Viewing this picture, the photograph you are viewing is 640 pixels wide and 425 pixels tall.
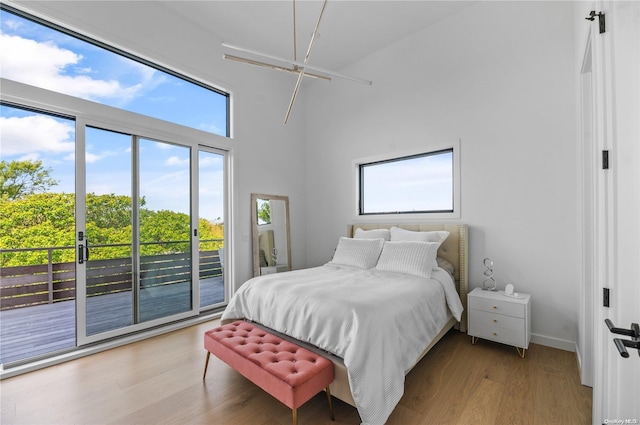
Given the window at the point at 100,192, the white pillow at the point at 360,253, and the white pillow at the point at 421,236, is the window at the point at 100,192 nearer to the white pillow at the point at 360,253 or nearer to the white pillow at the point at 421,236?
the white pillow at the point at 360,253

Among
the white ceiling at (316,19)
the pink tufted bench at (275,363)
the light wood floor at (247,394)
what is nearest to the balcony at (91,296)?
the light wood floor at (247,394)

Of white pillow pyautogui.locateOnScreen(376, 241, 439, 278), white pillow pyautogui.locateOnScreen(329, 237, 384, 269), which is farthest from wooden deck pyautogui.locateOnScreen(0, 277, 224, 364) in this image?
white pillow pyautogui.locateOnScreen(376, 241, 439, 278)

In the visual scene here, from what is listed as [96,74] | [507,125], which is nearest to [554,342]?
[507,125]

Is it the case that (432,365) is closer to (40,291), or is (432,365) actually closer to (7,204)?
(7,204)

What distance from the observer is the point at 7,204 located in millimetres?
2992

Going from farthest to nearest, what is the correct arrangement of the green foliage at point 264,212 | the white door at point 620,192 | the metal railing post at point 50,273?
1. the green foliage at point 264,212
2. the metal railing post at point 50,273
3. the white door at point 620,192

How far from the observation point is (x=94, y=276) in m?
2.94

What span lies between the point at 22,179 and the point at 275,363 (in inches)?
129

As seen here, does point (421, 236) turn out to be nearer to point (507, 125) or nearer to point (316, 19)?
point (507, 125)

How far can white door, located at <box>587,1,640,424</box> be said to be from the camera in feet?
3.42

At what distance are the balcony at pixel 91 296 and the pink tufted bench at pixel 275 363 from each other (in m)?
1.54

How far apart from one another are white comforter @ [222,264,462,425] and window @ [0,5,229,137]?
2510 mm

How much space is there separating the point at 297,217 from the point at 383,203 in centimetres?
158

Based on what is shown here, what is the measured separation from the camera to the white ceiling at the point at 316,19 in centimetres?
338
